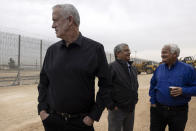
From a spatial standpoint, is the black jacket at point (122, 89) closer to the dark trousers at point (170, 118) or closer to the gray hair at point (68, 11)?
the dark trousers at point (170, 118)

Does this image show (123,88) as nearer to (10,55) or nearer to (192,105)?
(192,105)

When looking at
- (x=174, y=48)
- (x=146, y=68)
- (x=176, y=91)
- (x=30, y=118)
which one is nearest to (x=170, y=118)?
(x=176, y=91)

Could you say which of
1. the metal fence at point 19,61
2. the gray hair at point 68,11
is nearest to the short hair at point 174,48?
the gray hair at point 68,11

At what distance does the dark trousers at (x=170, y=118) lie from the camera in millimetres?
2377

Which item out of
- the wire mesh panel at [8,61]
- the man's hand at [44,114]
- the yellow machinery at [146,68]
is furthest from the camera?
the yellow machinery at [146,68]

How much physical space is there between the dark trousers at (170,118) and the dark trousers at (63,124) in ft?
3.89

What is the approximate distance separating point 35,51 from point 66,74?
11126 mm

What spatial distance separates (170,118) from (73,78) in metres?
1.54

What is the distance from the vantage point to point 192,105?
18.6 ft

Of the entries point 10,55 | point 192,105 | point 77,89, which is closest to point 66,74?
point 77,89

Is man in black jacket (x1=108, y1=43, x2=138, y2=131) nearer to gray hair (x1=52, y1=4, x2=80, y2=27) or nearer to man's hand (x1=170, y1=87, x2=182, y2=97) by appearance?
man's hand (x1=170, y1=87, x2=182, y2=97)

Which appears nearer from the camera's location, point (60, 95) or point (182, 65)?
point (60, 95)

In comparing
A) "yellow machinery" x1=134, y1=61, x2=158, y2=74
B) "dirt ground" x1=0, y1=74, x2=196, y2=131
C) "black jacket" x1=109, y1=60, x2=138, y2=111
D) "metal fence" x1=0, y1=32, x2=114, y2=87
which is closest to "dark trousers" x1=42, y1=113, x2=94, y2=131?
"black jacket" x1=109, y1=60, x2=138, y2=111

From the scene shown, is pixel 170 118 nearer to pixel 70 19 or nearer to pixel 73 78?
pixel 73 78
